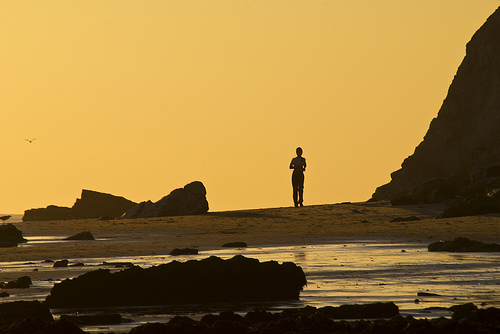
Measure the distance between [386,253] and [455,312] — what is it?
23.5ft

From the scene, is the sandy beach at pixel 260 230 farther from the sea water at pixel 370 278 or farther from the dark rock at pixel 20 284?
the dark rock at pixel 20 284

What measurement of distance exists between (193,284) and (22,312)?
2.39 metres

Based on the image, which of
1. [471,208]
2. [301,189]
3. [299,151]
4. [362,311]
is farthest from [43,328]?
[301,189]

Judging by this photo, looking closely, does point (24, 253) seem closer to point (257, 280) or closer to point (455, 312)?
point (257, 280)

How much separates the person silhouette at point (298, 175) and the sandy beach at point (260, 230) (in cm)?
99

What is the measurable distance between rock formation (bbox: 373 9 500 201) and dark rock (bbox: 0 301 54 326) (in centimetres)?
3791

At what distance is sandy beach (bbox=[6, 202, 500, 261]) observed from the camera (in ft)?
63.0

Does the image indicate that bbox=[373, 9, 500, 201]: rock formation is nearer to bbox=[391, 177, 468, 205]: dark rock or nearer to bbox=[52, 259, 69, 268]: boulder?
bbox=[391, 177, 468, 205]: dark rock

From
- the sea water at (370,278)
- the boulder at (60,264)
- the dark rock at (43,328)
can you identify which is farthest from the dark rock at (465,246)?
the dark rock at (43,328)

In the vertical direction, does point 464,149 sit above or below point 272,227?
above

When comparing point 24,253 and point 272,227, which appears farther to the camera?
point 272,227

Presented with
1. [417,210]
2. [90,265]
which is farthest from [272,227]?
[90,265]

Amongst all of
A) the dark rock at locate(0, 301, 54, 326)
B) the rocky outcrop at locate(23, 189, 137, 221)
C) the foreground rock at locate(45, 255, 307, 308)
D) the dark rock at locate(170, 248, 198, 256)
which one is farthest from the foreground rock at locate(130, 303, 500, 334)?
the rocky outcrop at locate(23, 189, 137, 221)

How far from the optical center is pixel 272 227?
955 inches
